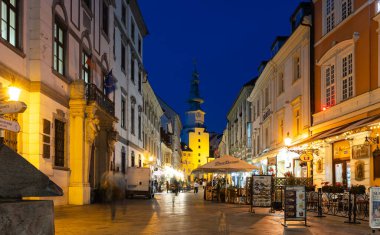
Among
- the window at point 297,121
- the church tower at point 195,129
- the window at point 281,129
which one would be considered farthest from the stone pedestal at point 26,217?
the church tower at point 195,129

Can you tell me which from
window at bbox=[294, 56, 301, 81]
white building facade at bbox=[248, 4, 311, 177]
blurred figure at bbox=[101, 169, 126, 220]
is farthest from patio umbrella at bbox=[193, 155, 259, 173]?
blurred figure at bbox=[101, 169, 126, 220]

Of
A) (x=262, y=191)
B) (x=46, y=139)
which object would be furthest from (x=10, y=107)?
(x=262, y=191)

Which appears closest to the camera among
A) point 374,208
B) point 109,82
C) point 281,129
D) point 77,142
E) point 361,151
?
point 374,208

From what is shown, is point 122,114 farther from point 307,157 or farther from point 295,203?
point 295,203

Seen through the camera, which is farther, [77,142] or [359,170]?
[77,142]

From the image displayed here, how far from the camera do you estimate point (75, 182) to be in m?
23.6

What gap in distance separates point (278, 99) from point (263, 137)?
25.2 feet

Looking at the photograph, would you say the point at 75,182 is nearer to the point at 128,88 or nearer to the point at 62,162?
the point at 62,162

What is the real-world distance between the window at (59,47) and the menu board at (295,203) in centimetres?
1166

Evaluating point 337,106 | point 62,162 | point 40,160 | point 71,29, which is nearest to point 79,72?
point 71,29

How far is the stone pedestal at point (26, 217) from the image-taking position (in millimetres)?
4547

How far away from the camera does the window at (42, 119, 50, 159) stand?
20000 millimetres

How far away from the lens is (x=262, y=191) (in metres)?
21.9

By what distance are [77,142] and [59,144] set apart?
1.45 metres
